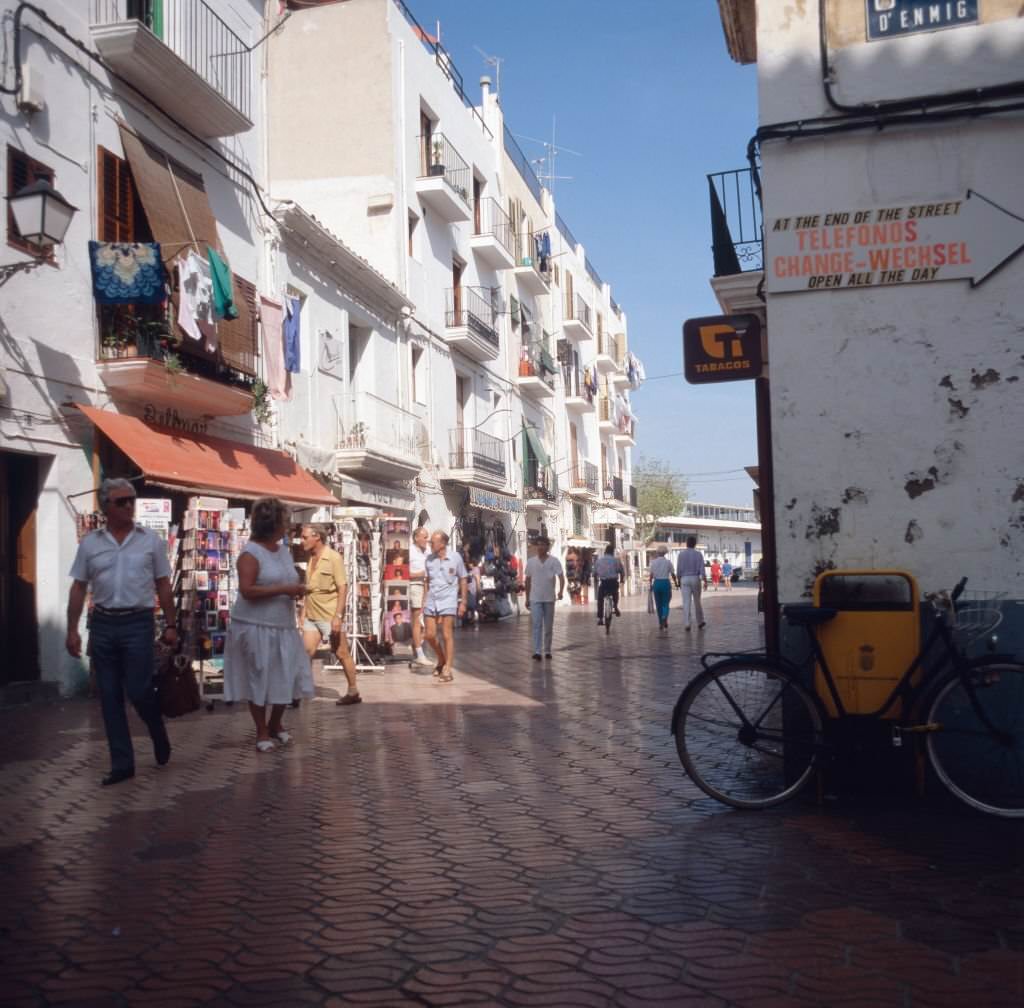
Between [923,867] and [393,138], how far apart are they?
23075mm

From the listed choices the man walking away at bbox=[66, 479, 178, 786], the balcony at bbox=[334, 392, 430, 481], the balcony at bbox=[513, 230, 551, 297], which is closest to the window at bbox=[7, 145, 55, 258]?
the man walking away at bbox=[66, 479, 178, 786]

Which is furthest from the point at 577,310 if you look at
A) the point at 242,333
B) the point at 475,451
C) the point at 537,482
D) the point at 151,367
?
the point at 151,367

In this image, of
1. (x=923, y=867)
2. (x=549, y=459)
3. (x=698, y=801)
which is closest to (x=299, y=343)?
(x=698, y=801)

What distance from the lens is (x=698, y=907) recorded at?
4.34 meters

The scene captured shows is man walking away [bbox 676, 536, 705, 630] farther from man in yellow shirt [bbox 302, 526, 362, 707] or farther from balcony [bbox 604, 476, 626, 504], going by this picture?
balcony [bbox 604, 476, 626, 504]

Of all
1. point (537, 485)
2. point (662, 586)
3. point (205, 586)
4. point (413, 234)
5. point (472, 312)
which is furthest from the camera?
point (537, 485)

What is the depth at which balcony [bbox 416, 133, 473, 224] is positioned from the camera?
26.4 meters

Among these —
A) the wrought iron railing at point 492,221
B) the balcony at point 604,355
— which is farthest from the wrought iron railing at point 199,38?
the balcony at point 604,355

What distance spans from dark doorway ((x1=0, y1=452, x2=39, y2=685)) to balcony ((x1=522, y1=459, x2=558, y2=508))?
23.5m

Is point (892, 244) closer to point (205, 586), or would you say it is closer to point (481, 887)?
point (481, 887)

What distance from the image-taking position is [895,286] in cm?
641

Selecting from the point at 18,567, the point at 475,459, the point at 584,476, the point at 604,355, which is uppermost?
the point at 604,355

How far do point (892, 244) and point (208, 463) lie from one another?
10699mm

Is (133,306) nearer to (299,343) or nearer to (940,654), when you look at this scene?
(299,343)
